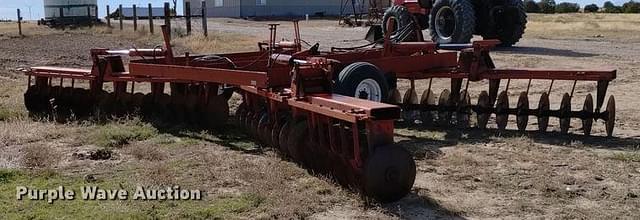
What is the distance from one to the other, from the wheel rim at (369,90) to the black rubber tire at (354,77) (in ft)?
0.09

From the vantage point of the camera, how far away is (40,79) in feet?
29.0

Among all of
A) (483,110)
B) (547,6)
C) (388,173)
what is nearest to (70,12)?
(547,6)

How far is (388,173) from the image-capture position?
4555 millimetres

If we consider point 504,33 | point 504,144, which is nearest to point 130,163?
point 504,144

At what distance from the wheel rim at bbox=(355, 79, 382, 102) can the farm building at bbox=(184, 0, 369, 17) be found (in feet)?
Answer: 138

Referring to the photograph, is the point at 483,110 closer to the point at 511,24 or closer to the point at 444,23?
the point at 444,23

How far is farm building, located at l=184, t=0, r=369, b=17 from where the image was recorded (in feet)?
165

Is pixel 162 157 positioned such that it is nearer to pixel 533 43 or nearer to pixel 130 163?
pixel 130 163

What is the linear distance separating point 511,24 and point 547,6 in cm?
3668

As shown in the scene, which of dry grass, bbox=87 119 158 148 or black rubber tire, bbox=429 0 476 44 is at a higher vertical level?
black rubber tire, bbox=429 0 476 44

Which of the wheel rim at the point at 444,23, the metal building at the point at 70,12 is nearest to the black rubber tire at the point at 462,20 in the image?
the wheel rim at the point at 444,23

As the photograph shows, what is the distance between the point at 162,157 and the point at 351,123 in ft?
6.59

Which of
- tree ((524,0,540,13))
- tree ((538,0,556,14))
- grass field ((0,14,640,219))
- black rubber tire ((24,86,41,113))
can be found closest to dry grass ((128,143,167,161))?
grass field ((0,14,640,219))

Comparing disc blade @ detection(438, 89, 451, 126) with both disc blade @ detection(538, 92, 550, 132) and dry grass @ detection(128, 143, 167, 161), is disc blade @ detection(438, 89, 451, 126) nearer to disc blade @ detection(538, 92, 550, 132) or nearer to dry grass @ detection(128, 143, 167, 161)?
disc blade @ detection(538, 92, 550, 132)
